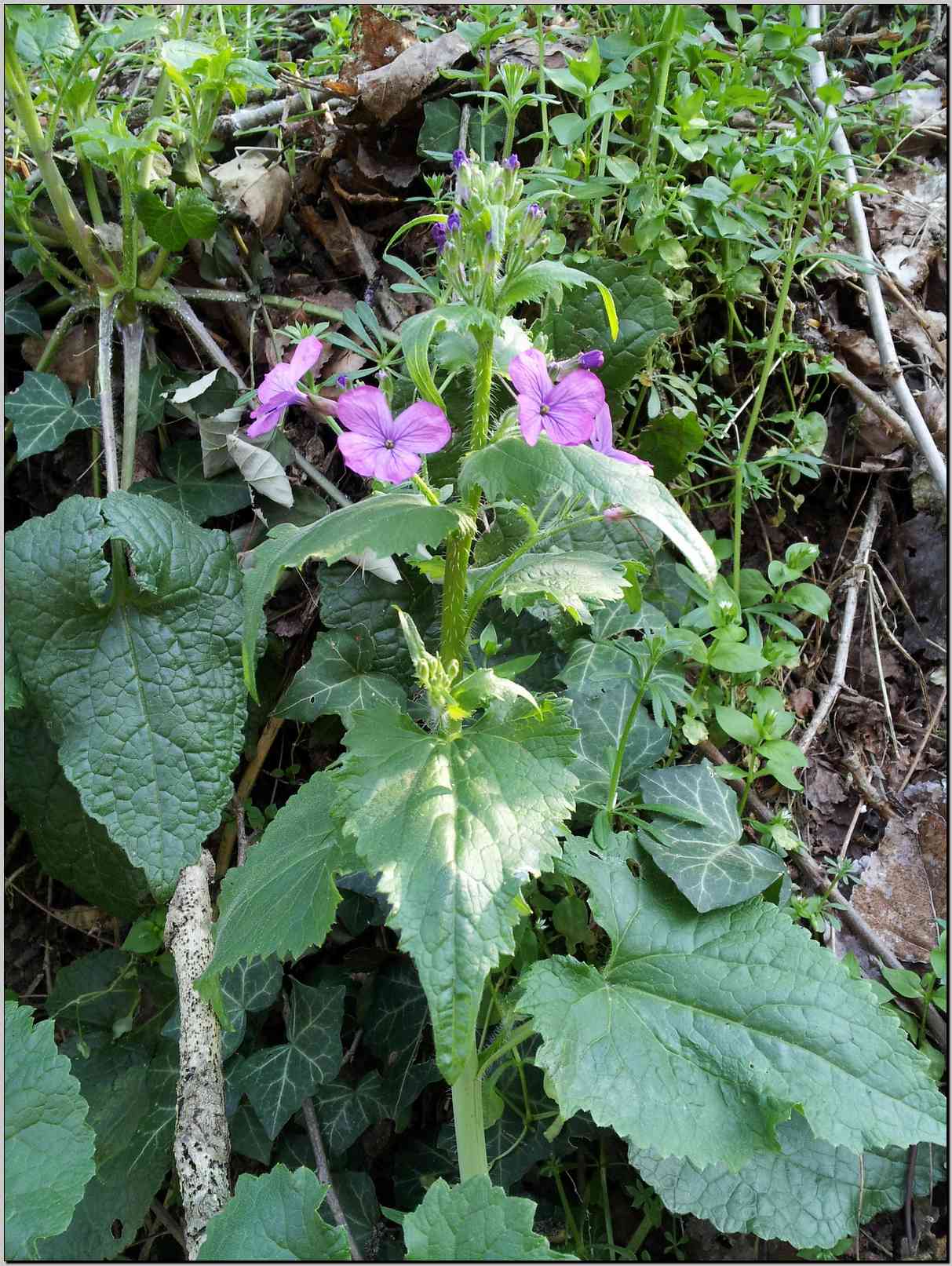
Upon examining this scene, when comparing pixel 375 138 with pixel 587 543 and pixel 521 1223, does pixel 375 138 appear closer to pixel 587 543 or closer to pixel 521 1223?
pixel 587 543

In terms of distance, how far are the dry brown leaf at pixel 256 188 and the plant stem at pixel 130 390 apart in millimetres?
472

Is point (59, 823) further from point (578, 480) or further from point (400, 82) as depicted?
point (400, 82)

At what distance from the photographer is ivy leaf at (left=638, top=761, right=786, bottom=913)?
182 cm

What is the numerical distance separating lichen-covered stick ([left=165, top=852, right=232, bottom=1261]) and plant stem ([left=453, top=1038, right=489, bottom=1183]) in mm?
452

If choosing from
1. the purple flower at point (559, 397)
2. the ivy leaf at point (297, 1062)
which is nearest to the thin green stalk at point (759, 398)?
the purple flower at point (559, 397)

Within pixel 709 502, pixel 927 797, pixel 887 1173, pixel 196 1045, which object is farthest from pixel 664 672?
pixel 196 1045

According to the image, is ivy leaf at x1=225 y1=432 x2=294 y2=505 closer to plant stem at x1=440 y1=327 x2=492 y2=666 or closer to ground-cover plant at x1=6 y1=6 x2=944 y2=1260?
ground-cover plant at x1=6 y1=6 x2=944 y2=1260

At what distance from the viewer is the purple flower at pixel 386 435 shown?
1.44m

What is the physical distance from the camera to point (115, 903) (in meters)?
2.27

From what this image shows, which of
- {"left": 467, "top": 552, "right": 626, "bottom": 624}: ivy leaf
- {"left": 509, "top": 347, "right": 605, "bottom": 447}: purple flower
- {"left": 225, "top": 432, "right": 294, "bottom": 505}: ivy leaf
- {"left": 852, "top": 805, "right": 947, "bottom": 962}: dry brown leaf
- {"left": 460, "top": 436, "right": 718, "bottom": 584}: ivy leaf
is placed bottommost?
{"left": 852, "top": 805, "right": 947, "bottom": 962}: dry brown leaf

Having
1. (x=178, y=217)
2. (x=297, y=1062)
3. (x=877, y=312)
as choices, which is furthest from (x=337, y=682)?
(x=877, y=312)

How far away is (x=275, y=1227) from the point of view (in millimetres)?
1556

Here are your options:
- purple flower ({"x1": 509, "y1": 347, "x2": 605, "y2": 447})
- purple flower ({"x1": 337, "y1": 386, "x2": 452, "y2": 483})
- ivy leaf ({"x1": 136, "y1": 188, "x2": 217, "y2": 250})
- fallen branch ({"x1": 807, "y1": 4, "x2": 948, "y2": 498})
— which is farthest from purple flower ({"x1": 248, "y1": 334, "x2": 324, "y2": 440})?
fallen branch ({"x1": 807, "y1": 4, "x2": 948, "y2": 498})

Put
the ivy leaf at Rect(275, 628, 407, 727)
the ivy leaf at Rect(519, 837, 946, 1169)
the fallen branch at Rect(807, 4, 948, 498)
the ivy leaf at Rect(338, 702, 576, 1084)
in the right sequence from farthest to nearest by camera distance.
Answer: the fallen branch at Rect(807, 4, 948, 498) → the ivy leaf at Rect(275, 628, 407, 727) → the ivy leaf at Rect(519, 837, 946, 1169) → the ivy leaf at Rect(338, 702, 576, 1084)
